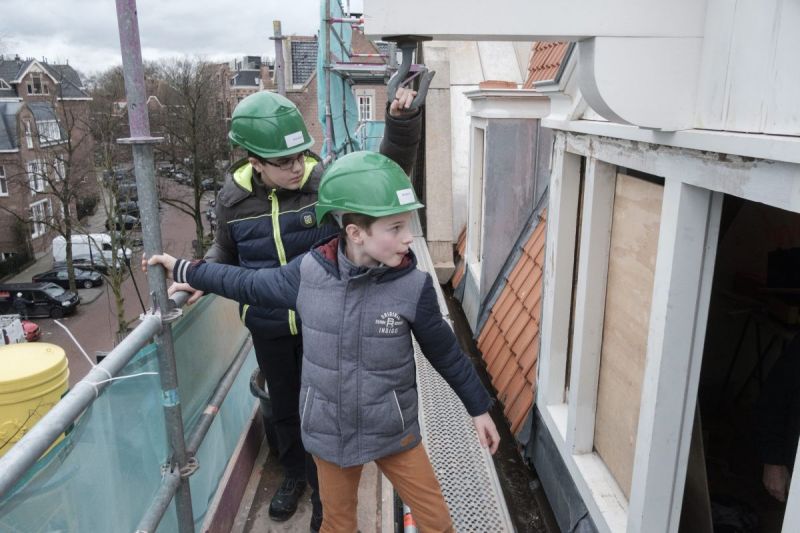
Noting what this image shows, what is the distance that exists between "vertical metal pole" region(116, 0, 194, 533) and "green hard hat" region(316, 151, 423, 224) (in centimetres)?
55

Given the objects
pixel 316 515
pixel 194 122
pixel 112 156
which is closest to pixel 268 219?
pixel 316 515

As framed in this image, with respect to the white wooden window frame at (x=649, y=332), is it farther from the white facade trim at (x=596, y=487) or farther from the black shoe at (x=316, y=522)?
the black shoe at (x=316, y=522)

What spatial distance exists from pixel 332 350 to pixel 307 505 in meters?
1.27

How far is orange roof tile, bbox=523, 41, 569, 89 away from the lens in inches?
175

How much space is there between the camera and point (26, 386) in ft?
9.77

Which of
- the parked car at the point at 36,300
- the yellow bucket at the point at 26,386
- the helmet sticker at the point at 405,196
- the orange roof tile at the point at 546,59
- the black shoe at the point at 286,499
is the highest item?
the orange roof tile at the point at 546,59

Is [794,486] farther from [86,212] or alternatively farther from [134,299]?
[86,212]

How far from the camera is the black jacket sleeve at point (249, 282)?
212 cm

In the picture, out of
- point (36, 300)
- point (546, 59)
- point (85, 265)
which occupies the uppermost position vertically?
point (546, 59)

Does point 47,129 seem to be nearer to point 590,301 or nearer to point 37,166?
point 37,166

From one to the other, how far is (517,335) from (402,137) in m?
3.33

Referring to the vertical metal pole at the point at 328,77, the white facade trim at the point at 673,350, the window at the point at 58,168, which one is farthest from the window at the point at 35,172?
the white facade trim at the point at 673,350

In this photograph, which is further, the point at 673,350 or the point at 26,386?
the point at 26,386

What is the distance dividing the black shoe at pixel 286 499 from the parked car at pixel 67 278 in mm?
25470
